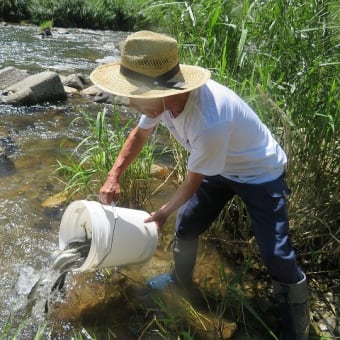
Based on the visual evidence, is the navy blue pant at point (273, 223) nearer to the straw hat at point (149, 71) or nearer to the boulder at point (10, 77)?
the straw hat at point (149, 71)

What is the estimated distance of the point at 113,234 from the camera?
210 cm

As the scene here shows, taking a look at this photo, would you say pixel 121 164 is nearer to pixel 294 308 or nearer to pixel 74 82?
pixel 294 308

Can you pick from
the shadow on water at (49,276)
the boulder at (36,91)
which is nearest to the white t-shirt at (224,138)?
the shadow on water at (49,276)

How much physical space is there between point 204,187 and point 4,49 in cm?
826

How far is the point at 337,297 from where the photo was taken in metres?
2.56

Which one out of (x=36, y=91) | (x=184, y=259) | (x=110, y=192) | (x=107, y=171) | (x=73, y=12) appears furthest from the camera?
(x=73, y=12)

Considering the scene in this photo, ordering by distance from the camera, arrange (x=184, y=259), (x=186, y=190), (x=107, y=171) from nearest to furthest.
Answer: (x=186, y=190) → (x=184, y=259) → (x=107, y=171)

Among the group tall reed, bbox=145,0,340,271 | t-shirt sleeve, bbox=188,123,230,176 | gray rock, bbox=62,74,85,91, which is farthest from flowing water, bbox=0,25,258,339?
gray rock, bbox=62,74,85,91

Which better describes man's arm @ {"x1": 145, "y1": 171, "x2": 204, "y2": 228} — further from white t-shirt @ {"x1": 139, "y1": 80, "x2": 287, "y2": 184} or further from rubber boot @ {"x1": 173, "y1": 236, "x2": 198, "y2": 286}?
rubber boot @ {"x1": 173, "y1": 236, "x2": 198, "y2": 286}

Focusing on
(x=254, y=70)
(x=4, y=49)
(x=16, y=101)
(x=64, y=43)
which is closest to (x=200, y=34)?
(x=254, y=70)

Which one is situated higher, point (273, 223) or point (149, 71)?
point (149, 71)

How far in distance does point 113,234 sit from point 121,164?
433 mm

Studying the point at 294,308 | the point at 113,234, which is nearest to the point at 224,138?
the point at 113,234

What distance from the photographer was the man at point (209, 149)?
68.4 inches
